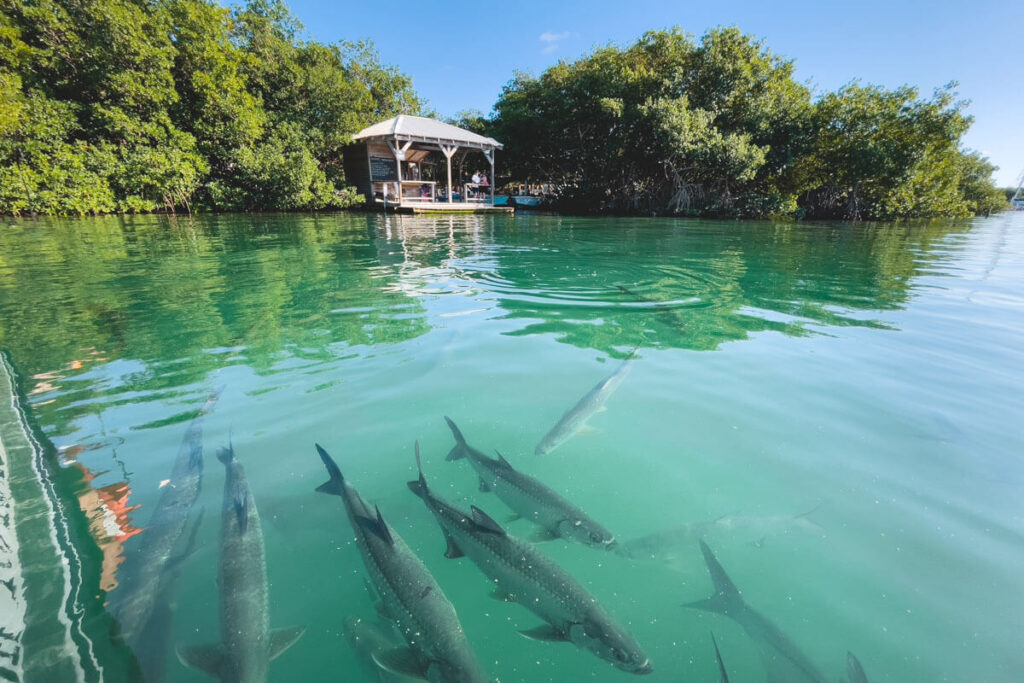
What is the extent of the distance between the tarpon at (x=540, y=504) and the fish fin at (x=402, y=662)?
0.89m

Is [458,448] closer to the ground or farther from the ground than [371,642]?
farther from the ground

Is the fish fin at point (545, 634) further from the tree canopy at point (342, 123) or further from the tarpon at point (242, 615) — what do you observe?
the tree canopy at point (342, 123)

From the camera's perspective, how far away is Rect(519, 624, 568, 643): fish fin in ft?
5.63

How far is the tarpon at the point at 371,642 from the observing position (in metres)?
1.62

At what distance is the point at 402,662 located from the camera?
5.16ft

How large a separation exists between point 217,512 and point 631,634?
7.77 ft

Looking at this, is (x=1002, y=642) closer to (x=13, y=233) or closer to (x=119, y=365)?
(x=119, y=365)

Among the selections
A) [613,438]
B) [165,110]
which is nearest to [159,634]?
[613,438]

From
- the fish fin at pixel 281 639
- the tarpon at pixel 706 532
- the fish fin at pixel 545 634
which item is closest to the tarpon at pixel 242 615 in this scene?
the fish fin at pixel 281 639

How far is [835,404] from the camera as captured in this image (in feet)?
11.6

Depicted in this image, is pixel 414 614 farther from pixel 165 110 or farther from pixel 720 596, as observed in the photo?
pixel 165 110

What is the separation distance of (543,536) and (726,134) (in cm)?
3195

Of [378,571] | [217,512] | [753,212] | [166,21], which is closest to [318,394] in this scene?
[217,512]

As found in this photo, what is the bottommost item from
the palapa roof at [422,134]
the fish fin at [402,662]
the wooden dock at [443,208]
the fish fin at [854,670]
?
the fish fin at [854,670]
